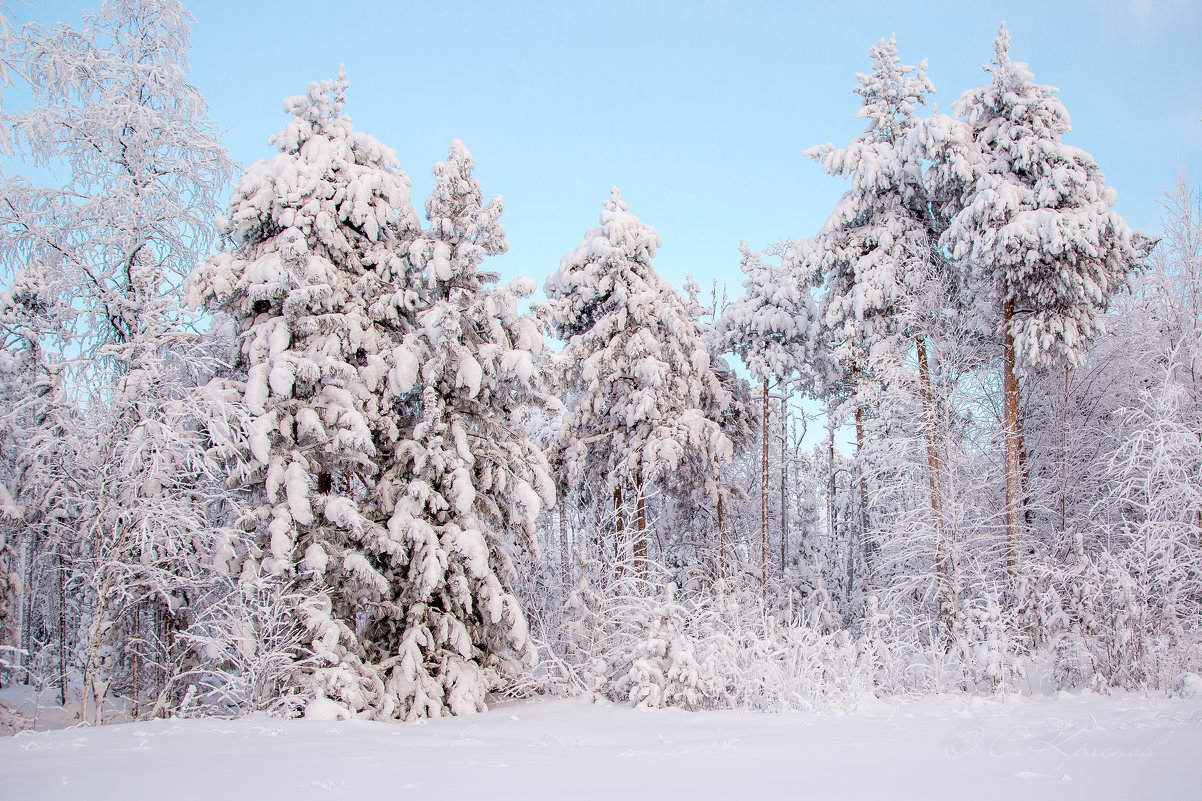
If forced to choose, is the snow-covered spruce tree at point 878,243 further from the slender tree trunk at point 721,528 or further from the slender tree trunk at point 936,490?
the slender tree trunk at point 721,528

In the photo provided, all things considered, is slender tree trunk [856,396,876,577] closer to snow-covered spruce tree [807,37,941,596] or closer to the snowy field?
snow-covered spruce tree [807,37,941,596]

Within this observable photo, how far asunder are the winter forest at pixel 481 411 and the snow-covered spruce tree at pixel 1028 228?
79mm

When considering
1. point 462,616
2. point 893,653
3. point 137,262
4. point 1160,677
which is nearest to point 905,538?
point 893,653

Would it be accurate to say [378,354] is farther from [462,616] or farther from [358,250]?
[462,616]

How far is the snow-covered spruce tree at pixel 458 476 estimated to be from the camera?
12.1m

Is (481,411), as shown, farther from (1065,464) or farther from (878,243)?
(1065,464)

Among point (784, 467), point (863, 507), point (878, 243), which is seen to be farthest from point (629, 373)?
point (784, 467)

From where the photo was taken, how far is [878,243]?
19297mm

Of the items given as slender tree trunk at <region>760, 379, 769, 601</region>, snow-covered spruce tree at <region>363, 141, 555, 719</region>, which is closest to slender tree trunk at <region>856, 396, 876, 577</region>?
slender tree trunk at <region>760, 379, 769, 601</region>

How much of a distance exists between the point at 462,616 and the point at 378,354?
495 centimetres

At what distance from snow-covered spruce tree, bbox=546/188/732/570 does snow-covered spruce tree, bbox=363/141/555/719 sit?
17.1 feet

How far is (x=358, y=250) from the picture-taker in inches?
538

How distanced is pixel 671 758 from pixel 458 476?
24.3ft

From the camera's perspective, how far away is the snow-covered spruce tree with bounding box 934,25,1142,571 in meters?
15.0
